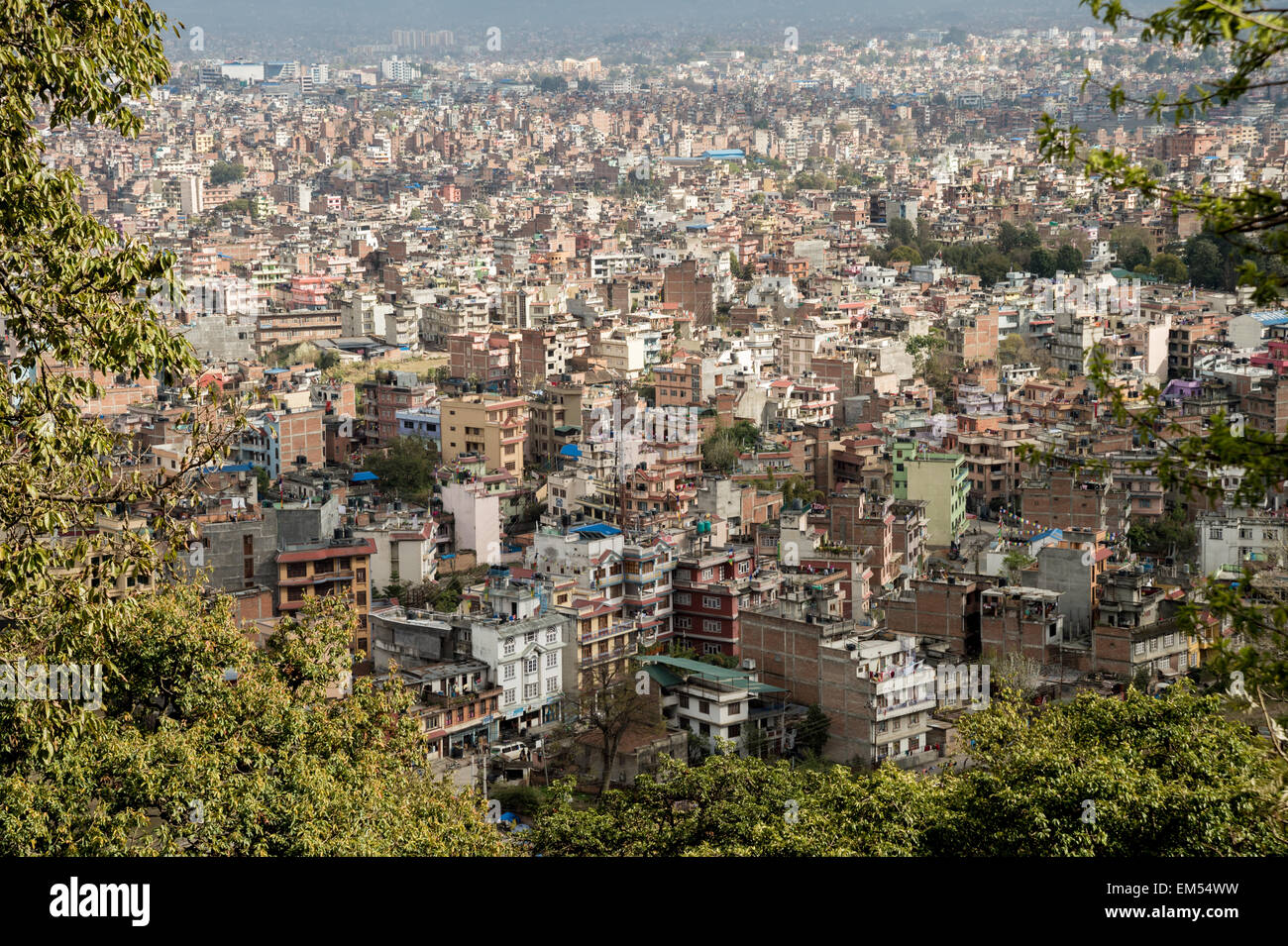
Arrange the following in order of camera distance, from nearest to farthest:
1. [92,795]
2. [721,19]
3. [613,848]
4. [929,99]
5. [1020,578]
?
[92,795], [613,848], [1020,578], [929,99], [721,19]

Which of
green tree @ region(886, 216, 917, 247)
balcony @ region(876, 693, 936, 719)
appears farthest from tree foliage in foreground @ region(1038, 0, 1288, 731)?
green tree @ region(886, 216, 917, 247)

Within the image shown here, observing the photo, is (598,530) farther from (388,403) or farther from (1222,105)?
(1222,105)

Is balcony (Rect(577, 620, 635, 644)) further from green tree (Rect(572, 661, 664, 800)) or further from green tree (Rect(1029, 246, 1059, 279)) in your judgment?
green tree (Rect(1029, 246, 1059, 279))

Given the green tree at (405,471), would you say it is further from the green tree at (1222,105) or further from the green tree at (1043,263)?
the green tree at (1043,263)

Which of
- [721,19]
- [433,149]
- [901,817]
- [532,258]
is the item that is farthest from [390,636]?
[721,19]

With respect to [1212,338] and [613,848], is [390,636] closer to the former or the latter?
[613,848]
